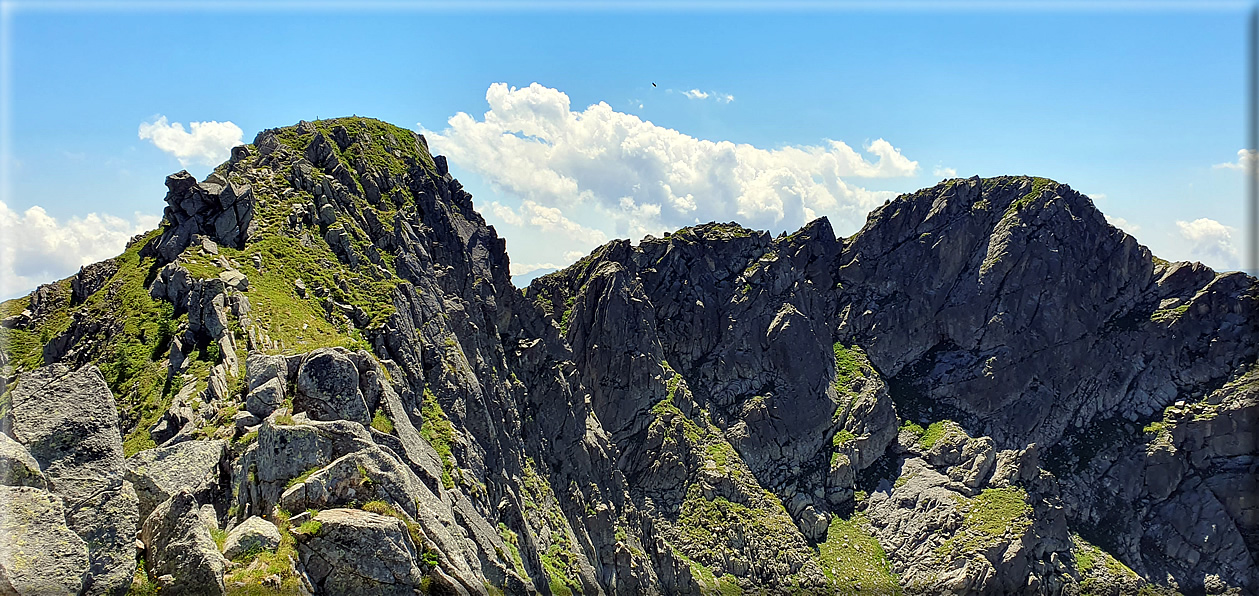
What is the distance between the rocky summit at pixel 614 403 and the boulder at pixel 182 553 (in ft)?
0.32

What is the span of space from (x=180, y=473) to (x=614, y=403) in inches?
4257

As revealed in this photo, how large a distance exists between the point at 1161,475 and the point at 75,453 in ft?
585

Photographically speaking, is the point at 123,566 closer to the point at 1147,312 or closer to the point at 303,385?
the point at 303,385

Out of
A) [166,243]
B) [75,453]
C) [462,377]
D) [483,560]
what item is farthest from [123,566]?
[462,377]

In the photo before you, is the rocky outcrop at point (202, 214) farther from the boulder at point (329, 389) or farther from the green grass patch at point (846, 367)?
the green grass patch at point (846, 367)

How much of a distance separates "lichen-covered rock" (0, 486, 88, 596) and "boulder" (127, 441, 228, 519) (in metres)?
4.84

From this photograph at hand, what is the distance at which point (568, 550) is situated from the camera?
257 feet

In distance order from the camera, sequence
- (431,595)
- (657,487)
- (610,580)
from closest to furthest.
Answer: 1. (431,595)
2. (610,580)
3. (657,487)

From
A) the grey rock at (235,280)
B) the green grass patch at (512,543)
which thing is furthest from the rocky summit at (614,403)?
the green grass patch at (512,543)

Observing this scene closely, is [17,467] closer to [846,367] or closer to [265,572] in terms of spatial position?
[265,572]

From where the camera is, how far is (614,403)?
434 ft

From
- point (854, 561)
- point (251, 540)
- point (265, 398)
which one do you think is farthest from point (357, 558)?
point (854, 561)

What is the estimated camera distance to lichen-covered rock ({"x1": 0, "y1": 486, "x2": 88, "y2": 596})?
16812 millimetres

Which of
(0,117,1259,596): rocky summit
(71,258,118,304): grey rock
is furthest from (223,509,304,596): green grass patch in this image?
(71,258,118,304): grey rock
